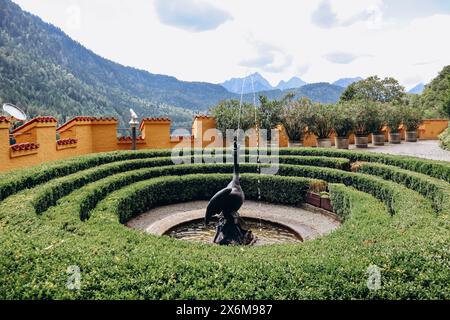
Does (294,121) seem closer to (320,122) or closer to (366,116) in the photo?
(320,122)

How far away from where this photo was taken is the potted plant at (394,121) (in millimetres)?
21958

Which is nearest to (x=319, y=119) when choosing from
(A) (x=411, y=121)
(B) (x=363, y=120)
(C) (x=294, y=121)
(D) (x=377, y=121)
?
(C) (x=294, y=121)

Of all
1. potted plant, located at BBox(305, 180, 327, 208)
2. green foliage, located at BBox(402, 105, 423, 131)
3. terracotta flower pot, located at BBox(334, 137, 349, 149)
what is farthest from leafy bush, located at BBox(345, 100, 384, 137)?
potted plant, located at BBox(305, 180, 327, 208)

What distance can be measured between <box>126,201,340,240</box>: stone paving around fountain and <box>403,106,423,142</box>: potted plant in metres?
17.0

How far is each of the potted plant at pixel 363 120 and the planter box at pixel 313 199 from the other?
436 inches

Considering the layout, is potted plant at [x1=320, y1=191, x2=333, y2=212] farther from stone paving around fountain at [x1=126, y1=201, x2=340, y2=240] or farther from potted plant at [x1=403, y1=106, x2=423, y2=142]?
potted plant at [x1=403, y1=106, x2=423, y2=142]

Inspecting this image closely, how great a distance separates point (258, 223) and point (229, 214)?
186cm

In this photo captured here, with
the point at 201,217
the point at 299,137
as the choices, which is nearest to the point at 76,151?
the point at 201,217

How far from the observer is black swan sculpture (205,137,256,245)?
7.18m

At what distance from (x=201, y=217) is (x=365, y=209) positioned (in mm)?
4095

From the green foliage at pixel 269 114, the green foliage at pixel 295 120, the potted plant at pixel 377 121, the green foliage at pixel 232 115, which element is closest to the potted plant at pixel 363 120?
the potted plant at pixel 377 121
